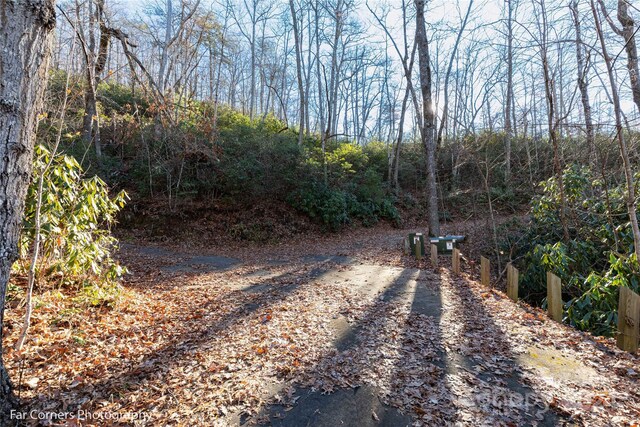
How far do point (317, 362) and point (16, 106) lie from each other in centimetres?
321

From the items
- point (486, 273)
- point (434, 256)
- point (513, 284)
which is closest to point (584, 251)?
point (486, 273)

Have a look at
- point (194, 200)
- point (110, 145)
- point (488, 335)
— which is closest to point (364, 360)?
point (488, 335)

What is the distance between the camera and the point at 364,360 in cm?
328

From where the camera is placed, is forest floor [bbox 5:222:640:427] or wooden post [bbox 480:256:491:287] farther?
wooden post [bbox 480:256:491:287]

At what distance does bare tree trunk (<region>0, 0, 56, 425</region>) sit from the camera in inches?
78.3

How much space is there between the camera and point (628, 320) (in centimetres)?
356

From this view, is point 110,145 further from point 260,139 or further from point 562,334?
point 562,334

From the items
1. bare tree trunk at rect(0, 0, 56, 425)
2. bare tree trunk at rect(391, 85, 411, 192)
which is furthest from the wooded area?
bare tree trunk at rect(391, 85, 411, 192)

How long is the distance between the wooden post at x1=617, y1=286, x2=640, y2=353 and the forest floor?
212 millimetres

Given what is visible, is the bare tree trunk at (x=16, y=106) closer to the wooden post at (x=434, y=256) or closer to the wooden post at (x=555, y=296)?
the wooden post at (x=555, y=296)

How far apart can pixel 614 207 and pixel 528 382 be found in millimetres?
5533

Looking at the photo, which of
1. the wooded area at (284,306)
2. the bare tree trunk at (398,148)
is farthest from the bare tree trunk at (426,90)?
the bare tree trunk at (398,148)

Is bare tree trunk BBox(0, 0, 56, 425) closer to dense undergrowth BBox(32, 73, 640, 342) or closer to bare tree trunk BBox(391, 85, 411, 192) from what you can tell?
dense undergrowth BBox(32, 73, 640, 342)

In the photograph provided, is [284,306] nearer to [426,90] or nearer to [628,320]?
[628,320]
